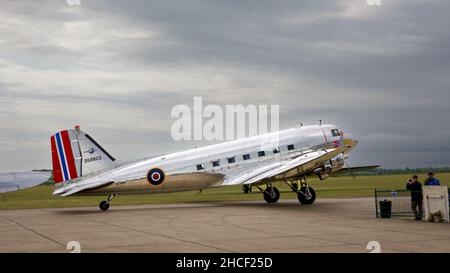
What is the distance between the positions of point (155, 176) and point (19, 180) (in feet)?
29.4

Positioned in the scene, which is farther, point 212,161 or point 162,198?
point 162,198

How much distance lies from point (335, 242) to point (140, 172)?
17424 mm

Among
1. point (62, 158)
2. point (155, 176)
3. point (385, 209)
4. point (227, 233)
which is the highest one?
point (62, 158)

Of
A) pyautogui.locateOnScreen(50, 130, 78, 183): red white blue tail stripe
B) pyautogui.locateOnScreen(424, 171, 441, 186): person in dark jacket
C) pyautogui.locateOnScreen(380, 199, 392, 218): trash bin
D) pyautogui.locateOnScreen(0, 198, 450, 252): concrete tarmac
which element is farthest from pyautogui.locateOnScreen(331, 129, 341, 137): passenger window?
pyautogui.locateOnScreen(50, 130, 78, 183): red white blue tail stripe

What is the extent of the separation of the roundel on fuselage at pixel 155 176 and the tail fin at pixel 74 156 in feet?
8.40

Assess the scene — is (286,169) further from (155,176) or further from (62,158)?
(62,158)

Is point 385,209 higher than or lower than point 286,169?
lower

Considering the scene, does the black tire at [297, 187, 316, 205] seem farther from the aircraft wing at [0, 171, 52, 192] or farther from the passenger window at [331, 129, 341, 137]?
the aircraft wing at [0, 171, 52, 192]

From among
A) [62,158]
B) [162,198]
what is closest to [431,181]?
[62,158]

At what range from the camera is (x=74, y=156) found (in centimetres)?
3120

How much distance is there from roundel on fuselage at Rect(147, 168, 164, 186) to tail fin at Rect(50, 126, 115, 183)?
2.56 meters

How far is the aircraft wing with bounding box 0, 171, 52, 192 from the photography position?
32.8 m
